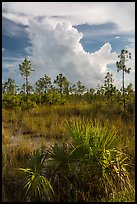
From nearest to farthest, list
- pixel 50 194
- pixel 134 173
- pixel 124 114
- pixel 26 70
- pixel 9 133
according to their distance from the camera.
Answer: pixel 50 194 < pixel 134 173 < pixel 9 133 < pixel 124 114 < pixel 26 70

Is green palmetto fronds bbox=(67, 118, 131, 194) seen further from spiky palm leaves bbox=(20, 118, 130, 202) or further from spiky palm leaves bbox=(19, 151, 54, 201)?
spiky palm leaves bbox=(19, 151, 54, 201)

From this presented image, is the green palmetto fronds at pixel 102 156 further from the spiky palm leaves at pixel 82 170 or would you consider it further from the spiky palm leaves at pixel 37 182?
the spiky palm leaves at pixel 37 182

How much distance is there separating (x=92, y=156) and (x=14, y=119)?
816cm

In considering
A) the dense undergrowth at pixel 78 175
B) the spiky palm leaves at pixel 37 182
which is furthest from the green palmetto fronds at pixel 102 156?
the spiky palm leaves at pixel 37 182

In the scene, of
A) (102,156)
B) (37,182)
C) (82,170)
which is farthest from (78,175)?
(37,182)

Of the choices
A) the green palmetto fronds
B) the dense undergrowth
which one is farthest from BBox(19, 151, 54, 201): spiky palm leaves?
the green palmetto fronds

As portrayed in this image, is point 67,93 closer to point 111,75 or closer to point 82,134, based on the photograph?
point 111,75

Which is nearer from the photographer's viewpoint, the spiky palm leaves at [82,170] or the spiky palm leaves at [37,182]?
the spiky palm leaves at [37,182]

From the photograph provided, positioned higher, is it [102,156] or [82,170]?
[102,156]

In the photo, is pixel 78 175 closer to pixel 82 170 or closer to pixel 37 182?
pixel 82 170

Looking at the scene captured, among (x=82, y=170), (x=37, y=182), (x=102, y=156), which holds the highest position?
(x=102, y=156)

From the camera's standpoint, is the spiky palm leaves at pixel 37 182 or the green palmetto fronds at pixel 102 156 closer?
the spiky palm leaves at pixel 37 182

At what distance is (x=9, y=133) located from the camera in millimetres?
10281

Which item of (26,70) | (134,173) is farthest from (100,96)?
(134,173)
